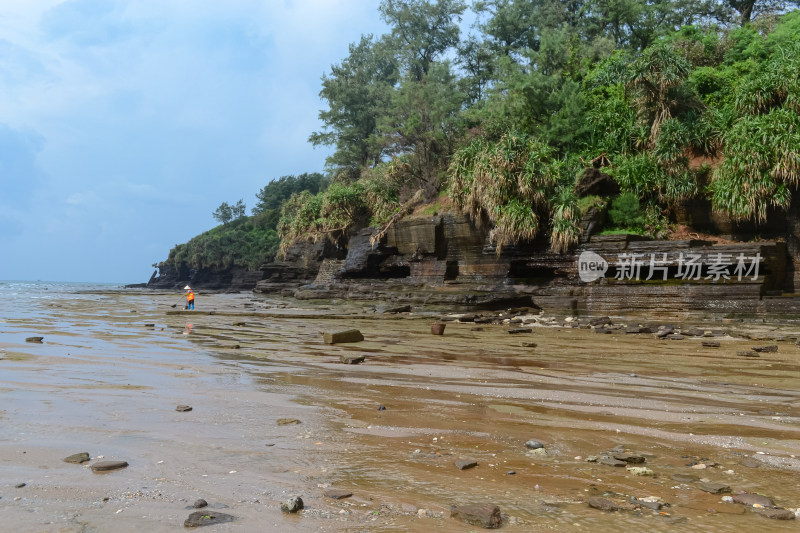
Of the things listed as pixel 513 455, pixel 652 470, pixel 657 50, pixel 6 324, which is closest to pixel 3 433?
pixel 513 455

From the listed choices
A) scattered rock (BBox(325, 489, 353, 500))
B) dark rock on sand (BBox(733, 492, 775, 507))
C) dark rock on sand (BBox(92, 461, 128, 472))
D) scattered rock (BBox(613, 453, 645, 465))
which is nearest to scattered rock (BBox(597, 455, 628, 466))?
scattered rock (BBox(613, 453, 645, 465))

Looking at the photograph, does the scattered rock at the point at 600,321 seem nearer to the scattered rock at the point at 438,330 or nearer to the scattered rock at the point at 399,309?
the scattered rock at the point at 438,330

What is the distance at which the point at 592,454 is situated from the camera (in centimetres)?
362

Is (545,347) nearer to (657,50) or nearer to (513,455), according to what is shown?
(513,455)

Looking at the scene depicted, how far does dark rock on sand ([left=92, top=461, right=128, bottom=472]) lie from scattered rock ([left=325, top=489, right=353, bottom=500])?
137cm

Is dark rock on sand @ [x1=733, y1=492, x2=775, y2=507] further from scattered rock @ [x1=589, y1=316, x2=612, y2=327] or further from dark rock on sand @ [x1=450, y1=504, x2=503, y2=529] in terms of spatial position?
scattered rock @ [x1=589, y1=316, x2=612, y2=327]

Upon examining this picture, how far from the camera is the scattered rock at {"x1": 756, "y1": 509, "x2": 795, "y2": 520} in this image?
2572 millimetres

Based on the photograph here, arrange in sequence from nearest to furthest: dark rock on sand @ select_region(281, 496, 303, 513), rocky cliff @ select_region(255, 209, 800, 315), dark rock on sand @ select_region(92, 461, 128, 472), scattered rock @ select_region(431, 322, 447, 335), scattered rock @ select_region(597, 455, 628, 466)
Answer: dark rock on sand @ select_region(281, 496, 303, 513) → dark rock on sand @ select_region(92, 461, 128, 472) → scattered rock @ select_region(597, 455, 628, 466) → scattered rock @ select_region(431, 322, 447, 335) → rocky cliff @ select_region(255, 209, 800, 315)

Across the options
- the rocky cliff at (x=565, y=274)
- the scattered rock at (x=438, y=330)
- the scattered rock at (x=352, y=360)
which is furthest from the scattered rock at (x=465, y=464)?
the rocky cliff at (x=565, y=274)

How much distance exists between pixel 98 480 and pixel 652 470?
336cm

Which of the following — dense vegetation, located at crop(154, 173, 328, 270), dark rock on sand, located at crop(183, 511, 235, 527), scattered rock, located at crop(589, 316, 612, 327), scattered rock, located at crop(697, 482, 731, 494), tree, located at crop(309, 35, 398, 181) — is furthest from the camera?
dense vegetation, located at crop(154, 173, 328, 270)

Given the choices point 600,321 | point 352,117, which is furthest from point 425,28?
point 600,321

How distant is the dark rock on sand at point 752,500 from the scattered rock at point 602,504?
0.69m

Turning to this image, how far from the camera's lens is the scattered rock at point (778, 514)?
2.57 metres
